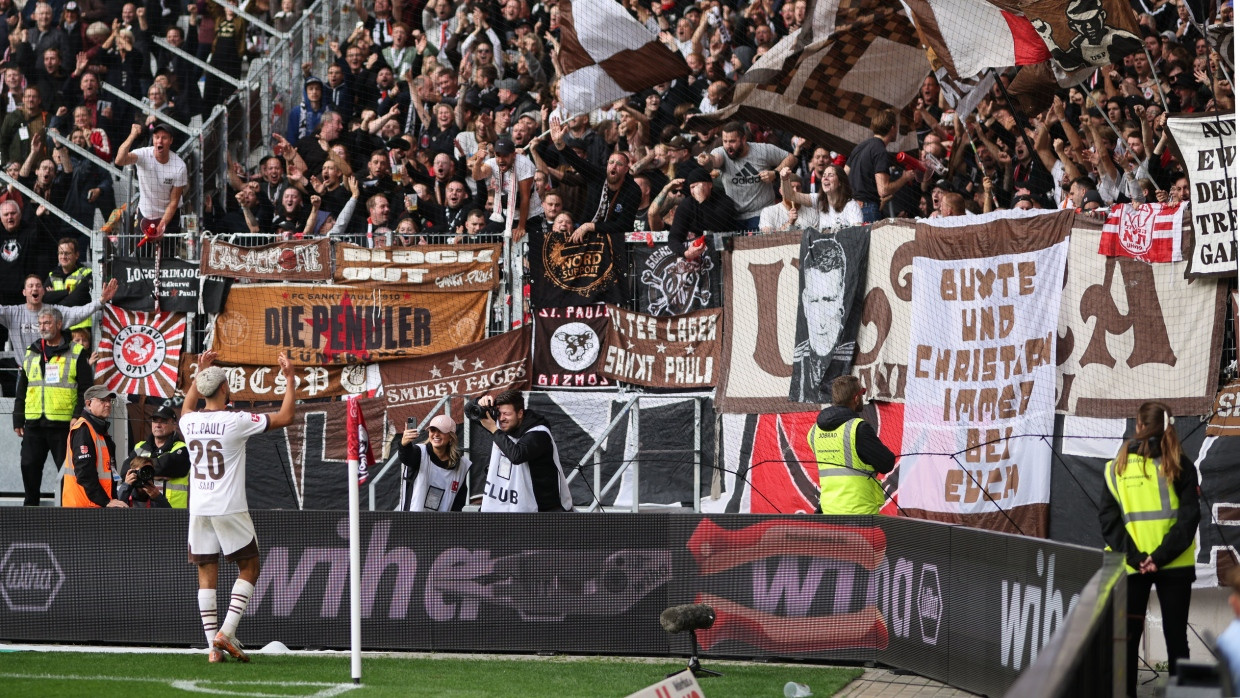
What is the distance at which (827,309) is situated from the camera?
13773 mm

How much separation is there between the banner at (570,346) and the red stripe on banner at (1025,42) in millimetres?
4775

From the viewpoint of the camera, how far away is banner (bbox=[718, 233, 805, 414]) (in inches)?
557

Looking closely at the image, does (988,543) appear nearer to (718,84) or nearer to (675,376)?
(675,376)

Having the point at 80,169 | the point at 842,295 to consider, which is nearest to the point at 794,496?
the point at 842,295

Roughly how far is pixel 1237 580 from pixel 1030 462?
584 cm

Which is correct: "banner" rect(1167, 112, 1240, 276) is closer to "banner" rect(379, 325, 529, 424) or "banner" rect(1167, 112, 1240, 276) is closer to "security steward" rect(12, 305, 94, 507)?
"banner" rect(379, 325, 529, 424)

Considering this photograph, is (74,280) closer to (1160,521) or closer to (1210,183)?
(1210,183)

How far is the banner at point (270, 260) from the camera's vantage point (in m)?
16.5

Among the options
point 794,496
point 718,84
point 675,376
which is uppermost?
point 718,84

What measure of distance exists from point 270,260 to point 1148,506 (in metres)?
10.2

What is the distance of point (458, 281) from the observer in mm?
16078

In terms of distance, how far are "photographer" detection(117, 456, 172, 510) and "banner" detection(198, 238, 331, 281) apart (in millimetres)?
3846

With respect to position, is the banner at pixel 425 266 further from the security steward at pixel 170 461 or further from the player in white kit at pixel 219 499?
the player in white kit at pixel 219 499

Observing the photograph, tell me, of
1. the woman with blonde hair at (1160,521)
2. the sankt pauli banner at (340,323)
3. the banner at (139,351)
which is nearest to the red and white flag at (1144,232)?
the woman with blonde hair at (1160,521)
